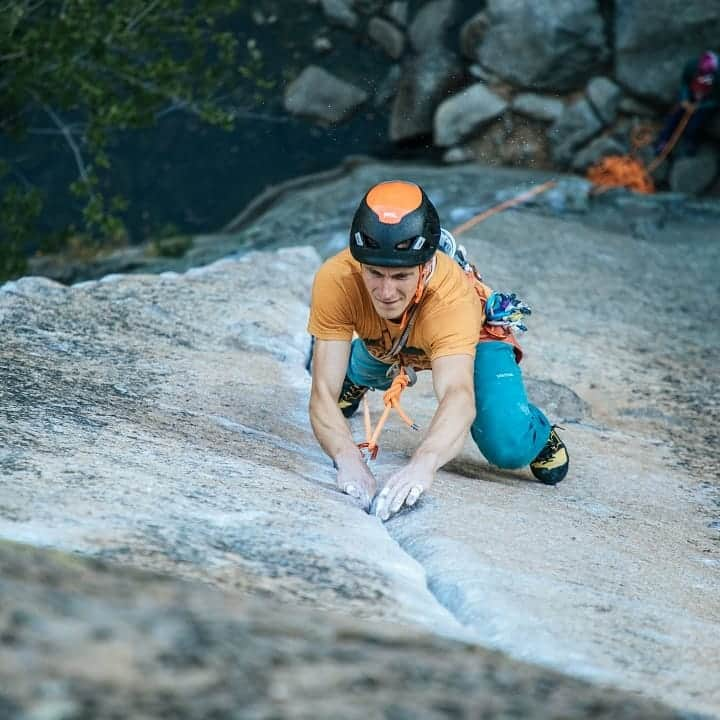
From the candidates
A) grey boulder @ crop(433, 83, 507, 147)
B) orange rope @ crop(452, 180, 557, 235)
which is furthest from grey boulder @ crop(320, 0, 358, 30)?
orange rope @ crop(452, 180, 557, 235)

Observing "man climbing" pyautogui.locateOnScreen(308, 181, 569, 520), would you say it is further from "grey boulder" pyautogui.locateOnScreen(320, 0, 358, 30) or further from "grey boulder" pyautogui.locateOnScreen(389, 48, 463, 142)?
"grey boulder" pyautogui.locateOnScreen(320, 0, 358, 30)

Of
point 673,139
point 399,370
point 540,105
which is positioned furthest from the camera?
point 540,105

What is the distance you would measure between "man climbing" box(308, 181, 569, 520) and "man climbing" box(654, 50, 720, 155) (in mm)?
7714

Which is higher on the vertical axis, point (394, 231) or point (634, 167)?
point (394, 231)

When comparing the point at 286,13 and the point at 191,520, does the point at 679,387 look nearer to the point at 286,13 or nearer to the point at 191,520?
the point at 191,520

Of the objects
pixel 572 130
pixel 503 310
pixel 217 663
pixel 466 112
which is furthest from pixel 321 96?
pixel 217 663

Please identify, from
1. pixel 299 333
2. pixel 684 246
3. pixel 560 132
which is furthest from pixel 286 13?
pixel 299 333

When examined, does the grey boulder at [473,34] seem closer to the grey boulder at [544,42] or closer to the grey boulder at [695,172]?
the grey boulder at [544,42]

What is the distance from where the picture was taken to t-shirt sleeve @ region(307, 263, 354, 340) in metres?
3.63

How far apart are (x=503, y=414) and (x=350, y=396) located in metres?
0.77

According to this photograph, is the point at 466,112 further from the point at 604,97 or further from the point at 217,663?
the point at 217,663

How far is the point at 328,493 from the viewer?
3344 mm

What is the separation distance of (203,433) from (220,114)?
18.2 feet

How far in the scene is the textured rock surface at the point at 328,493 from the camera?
2301 mm
